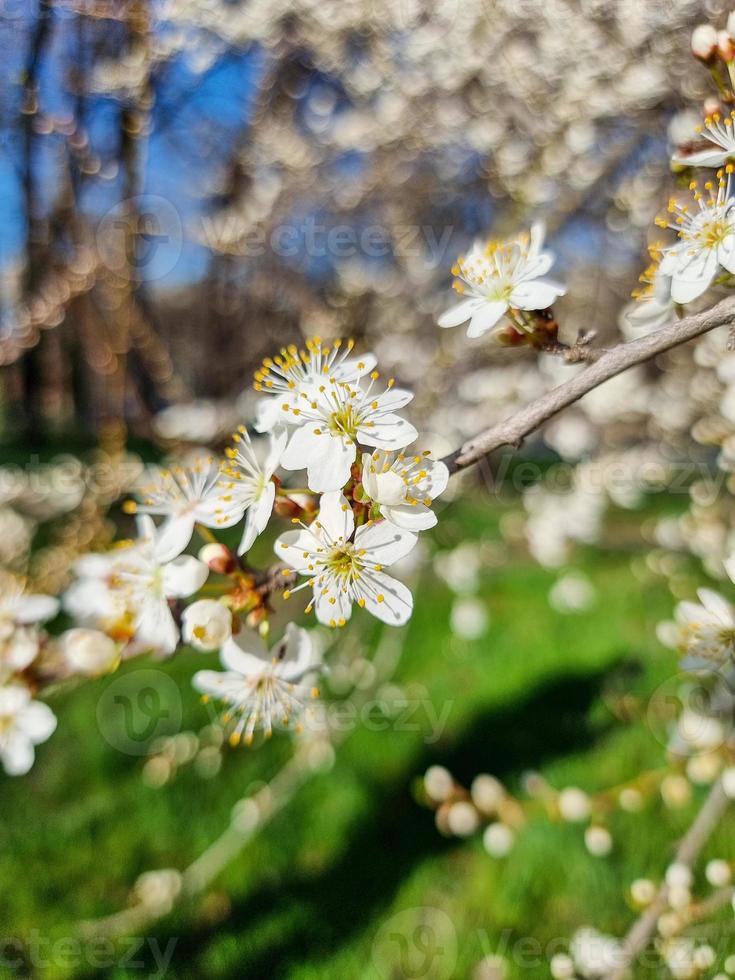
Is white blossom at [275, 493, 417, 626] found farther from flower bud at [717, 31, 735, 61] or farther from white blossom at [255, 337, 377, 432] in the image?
flower bud at [717, 31, 735, 61]

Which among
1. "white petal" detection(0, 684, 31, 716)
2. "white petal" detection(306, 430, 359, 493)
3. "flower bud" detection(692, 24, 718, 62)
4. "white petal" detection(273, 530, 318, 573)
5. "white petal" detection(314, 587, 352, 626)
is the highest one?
"flower bud" detection(692, 24, 718, 62)

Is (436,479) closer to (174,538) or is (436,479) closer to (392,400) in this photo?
(392,400)

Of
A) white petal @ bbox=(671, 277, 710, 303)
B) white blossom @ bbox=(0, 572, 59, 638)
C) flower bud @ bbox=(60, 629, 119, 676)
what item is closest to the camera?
white petal @ bbox=(671, 277, 710, 303)

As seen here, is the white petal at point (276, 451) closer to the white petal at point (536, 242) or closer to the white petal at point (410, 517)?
the white petal at point (410, 517)

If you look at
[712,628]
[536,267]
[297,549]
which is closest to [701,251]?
[536,267]

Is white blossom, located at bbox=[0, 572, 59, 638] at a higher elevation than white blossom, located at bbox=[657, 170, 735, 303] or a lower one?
lower

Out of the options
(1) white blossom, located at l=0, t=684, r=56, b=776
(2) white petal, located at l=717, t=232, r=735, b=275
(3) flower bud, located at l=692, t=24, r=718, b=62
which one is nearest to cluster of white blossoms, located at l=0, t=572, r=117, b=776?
(1) white blossom, located at l=0, t=684, r=56, b=776

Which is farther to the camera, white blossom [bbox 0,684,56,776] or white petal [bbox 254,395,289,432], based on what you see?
white blossom [bbox 0,684,56,776]
